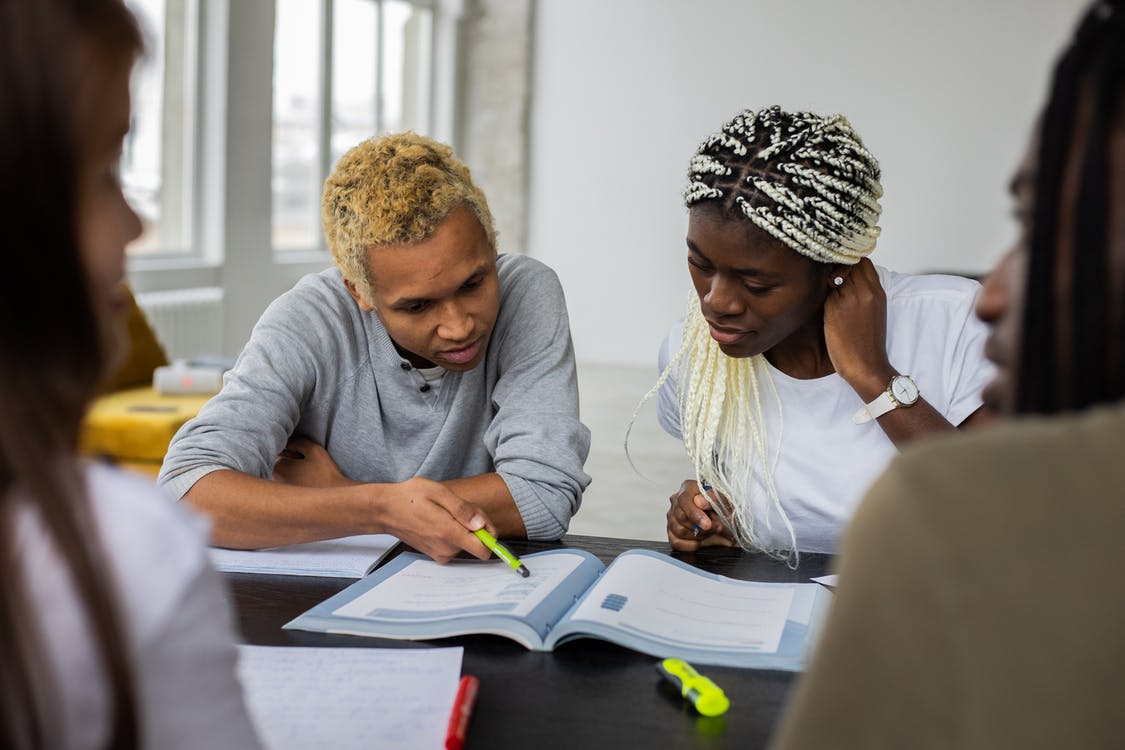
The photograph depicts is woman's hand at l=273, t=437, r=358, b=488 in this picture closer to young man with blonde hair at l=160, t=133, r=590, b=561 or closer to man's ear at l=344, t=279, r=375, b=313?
young man with blonde hair at l=160, t=133, r=590, b=561

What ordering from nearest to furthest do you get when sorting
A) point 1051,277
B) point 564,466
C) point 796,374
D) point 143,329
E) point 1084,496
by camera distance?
point 1084,496 → point 1051,277 → point 564,466 → point 796,374 → point 143,329

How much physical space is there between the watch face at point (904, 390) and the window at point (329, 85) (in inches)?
195

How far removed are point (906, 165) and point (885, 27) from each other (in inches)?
35.4

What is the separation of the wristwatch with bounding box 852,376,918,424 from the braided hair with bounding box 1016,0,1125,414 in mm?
1220

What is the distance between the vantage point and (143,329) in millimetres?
4434

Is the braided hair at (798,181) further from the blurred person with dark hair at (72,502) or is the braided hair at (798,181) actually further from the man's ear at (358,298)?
the blurred person with dark hair at (72,502)

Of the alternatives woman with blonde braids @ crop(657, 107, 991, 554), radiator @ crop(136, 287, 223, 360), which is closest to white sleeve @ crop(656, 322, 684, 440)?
woman with blonde braids @ crop(657, 107, 991, 554)

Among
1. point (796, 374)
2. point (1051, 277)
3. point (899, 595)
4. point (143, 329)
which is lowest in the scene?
point (143, 329)

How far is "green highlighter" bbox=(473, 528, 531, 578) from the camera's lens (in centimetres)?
150

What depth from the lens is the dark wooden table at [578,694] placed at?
1.03 metres

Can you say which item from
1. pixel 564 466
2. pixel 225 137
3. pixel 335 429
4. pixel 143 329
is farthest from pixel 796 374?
pixel 225 137

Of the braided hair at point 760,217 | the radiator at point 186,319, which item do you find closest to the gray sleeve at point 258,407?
the braided hair at point 760,217

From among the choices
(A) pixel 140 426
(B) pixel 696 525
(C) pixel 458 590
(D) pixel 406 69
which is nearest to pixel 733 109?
(D) pixel 406 69

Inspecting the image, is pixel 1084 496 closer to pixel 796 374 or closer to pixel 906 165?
pixel 796 374
